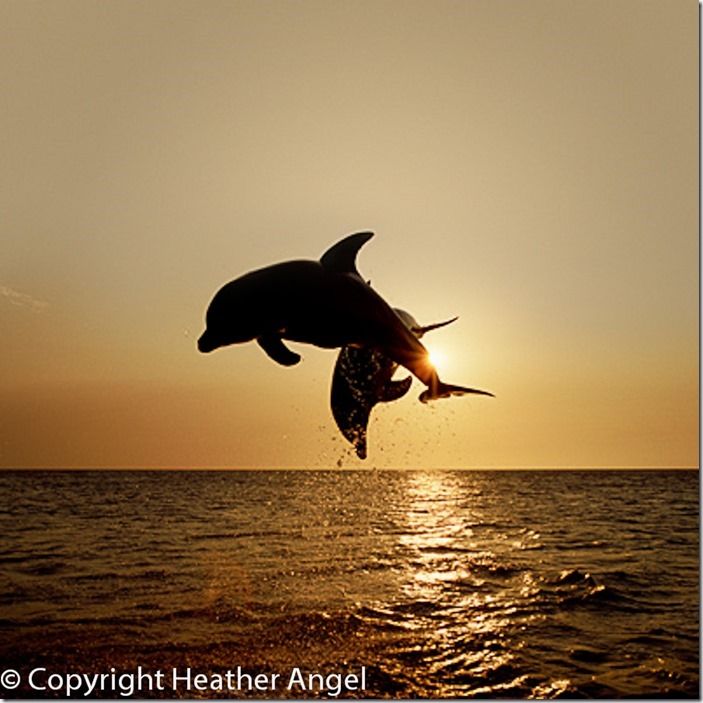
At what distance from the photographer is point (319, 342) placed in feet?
25.0

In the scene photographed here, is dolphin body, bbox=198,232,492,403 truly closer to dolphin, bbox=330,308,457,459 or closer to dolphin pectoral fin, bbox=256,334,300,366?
dolphin pectoral fin, bbox=256,334,300,366

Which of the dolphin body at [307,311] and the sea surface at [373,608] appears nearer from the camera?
the dolphin body at [307,311]

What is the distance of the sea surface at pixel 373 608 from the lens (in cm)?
1166

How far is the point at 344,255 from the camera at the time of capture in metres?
8.12

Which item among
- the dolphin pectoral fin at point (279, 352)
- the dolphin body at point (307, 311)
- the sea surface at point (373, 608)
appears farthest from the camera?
the sea surface at point (373, 608)

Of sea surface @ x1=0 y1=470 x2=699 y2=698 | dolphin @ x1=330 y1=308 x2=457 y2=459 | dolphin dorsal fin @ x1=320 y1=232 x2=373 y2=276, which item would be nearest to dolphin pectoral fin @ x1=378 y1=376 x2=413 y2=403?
dolphin @ x1=330 y1=308 x2=457 y2=459

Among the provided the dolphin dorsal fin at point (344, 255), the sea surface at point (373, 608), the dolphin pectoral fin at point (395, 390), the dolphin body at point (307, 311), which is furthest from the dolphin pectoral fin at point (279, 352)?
the sea surface at point (373, 608)

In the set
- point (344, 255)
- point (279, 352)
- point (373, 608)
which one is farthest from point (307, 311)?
point (373, 608)

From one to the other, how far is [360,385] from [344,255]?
128 centimetres

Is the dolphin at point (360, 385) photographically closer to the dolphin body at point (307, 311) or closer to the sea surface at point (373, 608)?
Answer: the dolphin body at point (307, 311)

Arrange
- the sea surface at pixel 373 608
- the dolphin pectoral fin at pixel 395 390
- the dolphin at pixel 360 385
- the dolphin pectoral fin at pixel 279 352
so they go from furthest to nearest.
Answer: the sea surface at pixel 373 608 → the dolphin pectoral fin at pixel 395 390 → the dolphin at pixel 360 385 → the dolphin pectoral fin at pixel 279 352

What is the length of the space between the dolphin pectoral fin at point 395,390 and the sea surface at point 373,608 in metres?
3.96

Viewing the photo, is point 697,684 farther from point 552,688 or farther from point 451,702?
point 451,702

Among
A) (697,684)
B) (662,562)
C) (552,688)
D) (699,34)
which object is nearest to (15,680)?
(552,688)
